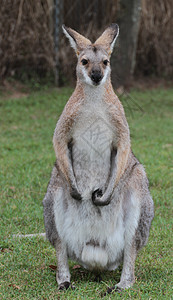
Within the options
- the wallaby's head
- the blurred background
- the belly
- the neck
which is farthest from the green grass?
the wallaby's head

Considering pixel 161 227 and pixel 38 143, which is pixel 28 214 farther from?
pixel 38 143

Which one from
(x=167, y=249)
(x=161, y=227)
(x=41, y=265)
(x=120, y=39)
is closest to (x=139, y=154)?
(x=161, y=227)

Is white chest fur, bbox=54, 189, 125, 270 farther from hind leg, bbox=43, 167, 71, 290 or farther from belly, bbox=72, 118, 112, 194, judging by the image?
belly, bbox=72, 118, 112, 194

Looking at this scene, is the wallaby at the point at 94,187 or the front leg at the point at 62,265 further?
the front leg at the point at 62,265

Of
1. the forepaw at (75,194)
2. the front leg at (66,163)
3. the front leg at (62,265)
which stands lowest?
the front leg at (62,265)

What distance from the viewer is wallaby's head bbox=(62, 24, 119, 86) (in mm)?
3609

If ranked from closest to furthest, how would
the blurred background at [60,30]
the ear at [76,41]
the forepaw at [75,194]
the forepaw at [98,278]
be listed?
the forepaw at [75,194], the ear at [76,41], the forepaw at [98,278], the blurred background at [60,30]

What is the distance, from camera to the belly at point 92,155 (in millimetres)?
3650

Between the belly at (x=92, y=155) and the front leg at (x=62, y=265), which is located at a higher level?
the belly at (x=92, y=155)

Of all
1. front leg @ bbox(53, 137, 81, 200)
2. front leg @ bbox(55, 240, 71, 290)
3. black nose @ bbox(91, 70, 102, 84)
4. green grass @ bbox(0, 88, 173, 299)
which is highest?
black nose @ bbox(91, 70, 102, 84)

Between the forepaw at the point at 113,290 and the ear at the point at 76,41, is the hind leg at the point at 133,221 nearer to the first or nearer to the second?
the forepaw at the point at 113,290

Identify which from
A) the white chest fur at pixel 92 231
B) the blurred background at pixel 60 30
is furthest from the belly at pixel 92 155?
the blurred background at pixel 60 30

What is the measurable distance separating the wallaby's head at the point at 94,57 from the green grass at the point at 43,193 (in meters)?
1.46

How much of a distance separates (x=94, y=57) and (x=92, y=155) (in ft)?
2.22
